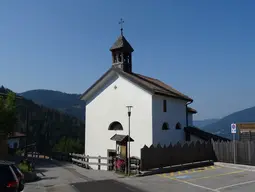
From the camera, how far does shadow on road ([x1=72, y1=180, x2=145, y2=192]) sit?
13594 mm

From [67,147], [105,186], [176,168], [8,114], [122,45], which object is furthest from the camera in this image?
[67,147]

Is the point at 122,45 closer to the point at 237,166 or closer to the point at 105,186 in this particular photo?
the point at 237,166

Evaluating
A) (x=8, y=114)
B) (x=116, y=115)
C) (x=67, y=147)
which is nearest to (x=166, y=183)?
(x=116, y=115)

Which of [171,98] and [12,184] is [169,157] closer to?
[171,98]


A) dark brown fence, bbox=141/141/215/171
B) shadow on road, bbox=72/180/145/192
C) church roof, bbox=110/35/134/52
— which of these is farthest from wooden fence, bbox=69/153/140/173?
church roof, bbox=110/35/134/52

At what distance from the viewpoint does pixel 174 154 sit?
2083cm

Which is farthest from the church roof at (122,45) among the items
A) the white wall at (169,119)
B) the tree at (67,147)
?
the tree at (67,147)

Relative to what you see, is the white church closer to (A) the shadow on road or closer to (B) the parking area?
(B) the parking area

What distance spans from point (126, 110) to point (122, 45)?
23.1ft

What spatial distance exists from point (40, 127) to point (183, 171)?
73139mm

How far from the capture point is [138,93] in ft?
77.2

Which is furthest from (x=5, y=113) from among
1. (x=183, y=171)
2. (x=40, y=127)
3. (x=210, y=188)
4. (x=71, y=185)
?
(x=40, y=127)

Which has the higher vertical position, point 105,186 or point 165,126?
point 165,126

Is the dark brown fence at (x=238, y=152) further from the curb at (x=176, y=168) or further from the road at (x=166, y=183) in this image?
the road at (x=166, y=183)
